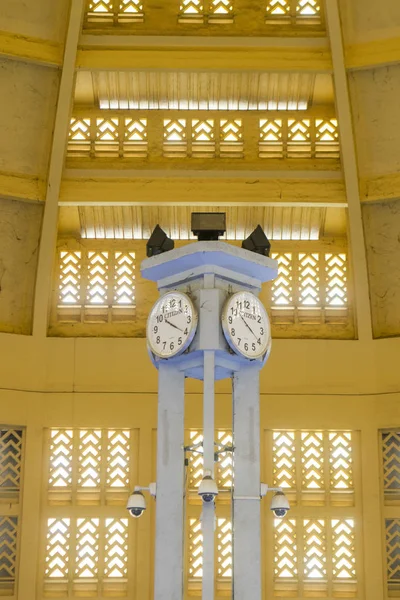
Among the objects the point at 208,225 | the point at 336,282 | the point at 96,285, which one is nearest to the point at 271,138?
the point at 336,282

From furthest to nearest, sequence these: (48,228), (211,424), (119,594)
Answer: (48,228) → (119,594) → (211,424)

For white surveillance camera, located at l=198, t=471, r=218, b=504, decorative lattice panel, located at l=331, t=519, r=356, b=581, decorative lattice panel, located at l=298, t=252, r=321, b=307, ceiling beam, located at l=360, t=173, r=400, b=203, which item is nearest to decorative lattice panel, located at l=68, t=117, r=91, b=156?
decorative lattice panel, located at l=298, t=252, r=321, b=307

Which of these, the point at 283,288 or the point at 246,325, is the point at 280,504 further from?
the point at 283,288

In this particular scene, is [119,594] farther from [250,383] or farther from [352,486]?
[250,383]

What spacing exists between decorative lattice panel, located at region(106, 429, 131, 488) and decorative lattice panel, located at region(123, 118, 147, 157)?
2.65 meters

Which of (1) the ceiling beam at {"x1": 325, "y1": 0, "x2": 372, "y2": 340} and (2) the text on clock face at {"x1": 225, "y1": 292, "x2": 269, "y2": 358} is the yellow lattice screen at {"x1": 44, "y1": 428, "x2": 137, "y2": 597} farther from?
(2) the text on clock face at {"x1": 225, "y1": 292, "x2": 269, "y2": 358}

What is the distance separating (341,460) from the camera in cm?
887

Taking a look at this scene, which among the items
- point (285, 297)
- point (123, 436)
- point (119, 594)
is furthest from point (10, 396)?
point (285, 297)

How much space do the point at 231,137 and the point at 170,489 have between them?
4864mm

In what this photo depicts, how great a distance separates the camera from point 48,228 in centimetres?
906

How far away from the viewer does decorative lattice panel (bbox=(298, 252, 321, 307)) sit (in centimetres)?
948

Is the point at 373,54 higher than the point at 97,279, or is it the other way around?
the point at 373,54

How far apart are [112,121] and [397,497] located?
14.5 ft

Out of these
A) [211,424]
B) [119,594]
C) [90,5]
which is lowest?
[119,594]
